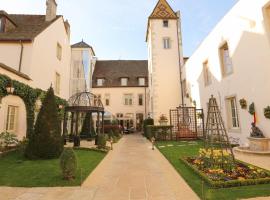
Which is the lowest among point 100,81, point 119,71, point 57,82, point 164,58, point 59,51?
point 57,82

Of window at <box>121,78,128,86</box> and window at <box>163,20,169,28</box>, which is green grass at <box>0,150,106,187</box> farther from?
window at <box>121,78,128,86</box>

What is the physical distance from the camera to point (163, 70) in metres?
21.2

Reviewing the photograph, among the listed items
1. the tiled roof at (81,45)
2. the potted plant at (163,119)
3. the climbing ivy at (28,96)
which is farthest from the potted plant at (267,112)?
the tiled roof at (81,45)

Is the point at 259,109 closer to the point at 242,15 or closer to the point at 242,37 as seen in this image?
the point at 242,37

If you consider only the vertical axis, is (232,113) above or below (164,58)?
below

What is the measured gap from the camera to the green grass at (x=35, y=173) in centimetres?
485

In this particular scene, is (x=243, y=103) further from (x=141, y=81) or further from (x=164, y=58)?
(x=141, y=81)

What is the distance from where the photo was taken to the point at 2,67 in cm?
891

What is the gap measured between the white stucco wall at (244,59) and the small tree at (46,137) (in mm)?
9026

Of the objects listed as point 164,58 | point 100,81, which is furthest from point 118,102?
point 164,58

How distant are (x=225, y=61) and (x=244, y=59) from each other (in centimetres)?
258

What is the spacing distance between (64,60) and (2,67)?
8.98 m

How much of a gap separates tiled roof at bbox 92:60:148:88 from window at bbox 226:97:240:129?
19.3m

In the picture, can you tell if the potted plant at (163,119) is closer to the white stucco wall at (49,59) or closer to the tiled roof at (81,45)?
the white stucco wall at (49,59)
